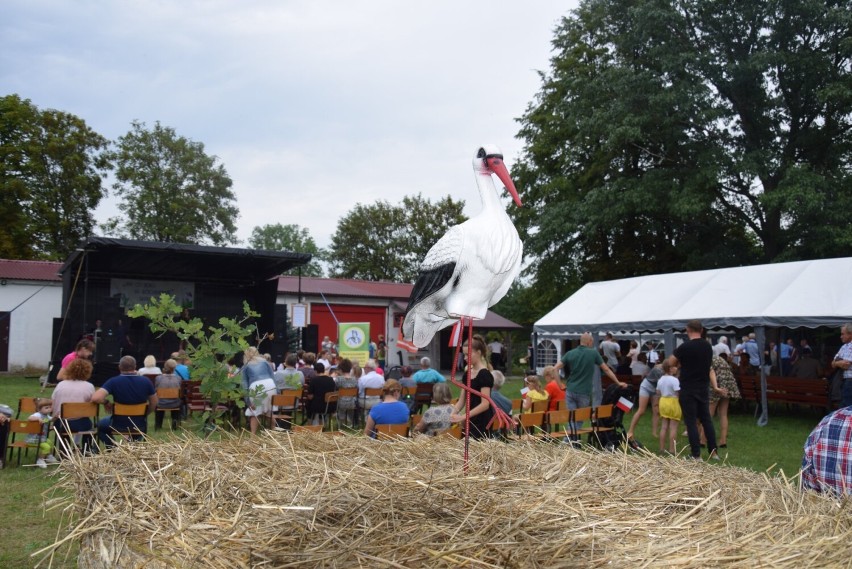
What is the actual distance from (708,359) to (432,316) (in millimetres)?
3866

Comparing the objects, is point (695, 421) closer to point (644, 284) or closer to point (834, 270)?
point (834, 270)

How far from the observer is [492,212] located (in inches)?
164

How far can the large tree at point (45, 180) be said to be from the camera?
94.5 feet

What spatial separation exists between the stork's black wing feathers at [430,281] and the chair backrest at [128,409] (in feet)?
12.7

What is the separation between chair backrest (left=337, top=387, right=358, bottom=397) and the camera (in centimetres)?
950

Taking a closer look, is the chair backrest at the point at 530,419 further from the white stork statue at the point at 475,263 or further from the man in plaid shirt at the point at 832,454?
the man in plaid shirt at the point at 832,454

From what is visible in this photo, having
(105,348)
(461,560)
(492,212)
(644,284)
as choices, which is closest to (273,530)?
(461,560)

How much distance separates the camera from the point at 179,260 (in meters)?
18.5

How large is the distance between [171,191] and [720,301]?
30.0 metres

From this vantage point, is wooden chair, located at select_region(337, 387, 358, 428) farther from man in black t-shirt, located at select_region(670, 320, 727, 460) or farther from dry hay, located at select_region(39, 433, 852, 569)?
dry hay, located at select_region(39, 433, 852, 569)

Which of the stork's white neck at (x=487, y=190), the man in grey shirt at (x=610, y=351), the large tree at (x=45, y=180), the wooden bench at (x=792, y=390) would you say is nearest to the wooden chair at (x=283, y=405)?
the stork's white neck at (x=487, y=190)

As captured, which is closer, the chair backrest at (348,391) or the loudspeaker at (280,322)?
the chair backrest at (348,391)

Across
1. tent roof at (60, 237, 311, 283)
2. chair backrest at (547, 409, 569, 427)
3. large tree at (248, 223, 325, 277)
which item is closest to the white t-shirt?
chair backrest at (547, 409, 569, 427)

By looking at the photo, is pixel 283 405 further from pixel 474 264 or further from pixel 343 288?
pixel 343 288
